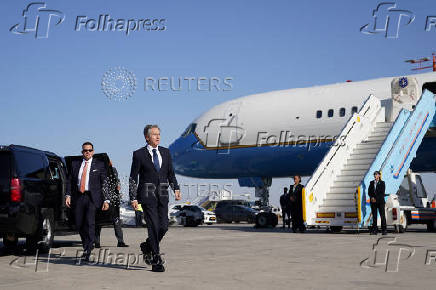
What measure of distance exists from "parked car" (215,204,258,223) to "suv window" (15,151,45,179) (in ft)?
74.0

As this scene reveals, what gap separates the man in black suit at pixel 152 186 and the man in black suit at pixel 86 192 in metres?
1.66

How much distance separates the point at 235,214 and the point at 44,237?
22.9 m

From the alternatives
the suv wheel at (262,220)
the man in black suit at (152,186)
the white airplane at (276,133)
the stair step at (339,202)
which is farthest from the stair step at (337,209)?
the man in black suit at (152,186)

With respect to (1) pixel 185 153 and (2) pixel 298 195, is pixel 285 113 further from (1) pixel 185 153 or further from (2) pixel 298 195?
(2) pixel 298 195

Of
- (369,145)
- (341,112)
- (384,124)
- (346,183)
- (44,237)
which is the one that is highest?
(341,112)

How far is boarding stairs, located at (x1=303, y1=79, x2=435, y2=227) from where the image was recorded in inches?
647

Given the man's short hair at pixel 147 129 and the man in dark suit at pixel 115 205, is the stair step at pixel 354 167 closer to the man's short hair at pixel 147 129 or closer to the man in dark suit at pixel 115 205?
the man in dark suit at pixel 115 205

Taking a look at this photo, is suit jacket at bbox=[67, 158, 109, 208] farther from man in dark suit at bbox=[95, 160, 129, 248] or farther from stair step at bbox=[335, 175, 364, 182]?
stair step at bbox=[335, 175, 364, 182]

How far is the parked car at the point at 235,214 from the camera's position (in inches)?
1278

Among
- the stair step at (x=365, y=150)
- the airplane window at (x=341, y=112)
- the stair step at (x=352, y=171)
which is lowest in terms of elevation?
the stair step at (x=352, y=171)

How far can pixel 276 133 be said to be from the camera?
87.1ft

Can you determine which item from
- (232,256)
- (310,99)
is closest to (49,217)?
(232,256)

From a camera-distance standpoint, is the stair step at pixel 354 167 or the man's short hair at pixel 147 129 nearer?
the man's short hair at pixel 147 129

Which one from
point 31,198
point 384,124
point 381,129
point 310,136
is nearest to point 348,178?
point 381,129
